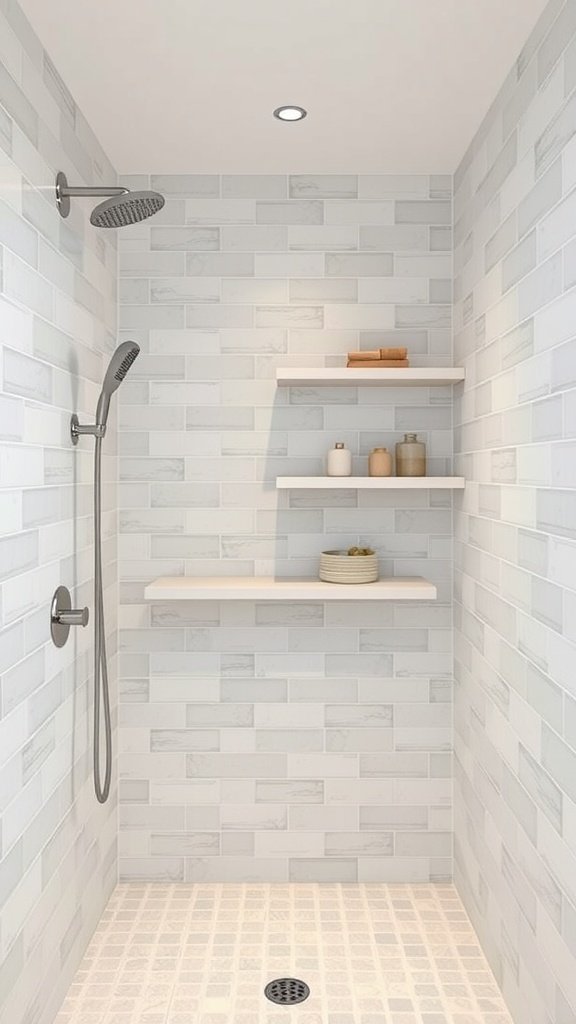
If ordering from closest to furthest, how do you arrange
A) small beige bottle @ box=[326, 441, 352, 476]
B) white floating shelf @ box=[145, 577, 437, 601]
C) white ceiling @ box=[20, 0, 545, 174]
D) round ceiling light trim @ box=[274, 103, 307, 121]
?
white ceiling @ box=[20, 0, 545, 174] → round ceiling light trim @ box=[274, 103, 307, 121] → white floating shelf @ box=[145, 577, 437, 601] → small beige bottle @ box=[326, 441, 352, 476]

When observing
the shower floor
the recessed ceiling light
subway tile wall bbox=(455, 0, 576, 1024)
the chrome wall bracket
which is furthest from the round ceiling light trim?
the shower floor

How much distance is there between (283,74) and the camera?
2219 mm

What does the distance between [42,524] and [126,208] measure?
2.62ft

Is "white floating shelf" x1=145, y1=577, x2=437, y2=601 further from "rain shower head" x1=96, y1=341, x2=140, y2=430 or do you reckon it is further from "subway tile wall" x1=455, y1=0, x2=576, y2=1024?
"rain shower head" x1=96, y1=341, x2=140, y2=430

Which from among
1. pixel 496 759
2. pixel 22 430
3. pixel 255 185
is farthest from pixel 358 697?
pixel 255 185

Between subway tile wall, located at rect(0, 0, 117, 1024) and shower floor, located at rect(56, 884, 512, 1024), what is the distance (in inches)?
5.9

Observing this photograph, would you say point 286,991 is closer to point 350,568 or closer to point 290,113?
point 350,568

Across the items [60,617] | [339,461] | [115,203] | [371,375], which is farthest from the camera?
[339,461]

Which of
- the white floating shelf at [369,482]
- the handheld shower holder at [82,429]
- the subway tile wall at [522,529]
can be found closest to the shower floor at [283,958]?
the subway tile wall at [522,529]

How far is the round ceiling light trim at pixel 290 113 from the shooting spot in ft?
7.89

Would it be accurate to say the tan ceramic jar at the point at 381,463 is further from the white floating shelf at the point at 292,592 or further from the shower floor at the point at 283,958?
the shower floor at the point at 283,958

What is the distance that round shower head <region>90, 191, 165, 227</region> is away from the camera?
6.61 ft

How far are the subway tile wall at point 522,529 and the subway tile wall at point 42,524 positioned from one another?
3.85 feet

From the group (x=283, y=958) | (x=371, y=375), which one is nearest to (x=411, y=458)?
(x=371, y=375)
